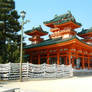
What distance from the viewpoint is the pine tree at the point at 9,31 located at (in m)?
15.9

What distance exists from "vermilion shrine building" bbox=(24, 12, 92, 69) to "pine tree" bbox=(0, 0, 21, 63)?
5.11 meters

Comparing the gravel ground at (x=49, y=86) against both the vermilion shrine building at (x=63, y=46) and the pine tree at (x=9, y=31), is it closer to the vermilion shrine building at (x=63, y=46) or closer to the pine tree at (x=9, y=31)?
the pine tree at (x=9, y=31)

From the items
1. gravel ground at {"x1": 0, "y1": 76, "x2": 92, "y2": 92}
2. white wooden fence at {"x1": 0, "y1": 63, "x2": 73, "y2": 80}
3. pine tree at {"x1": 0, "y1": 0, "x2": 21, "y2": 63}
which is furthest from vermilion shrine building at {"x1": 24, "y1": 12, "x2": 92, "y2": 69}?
gravel ground at {"x1": 0, "y1": 76, "x2": 92, "y2": 92}

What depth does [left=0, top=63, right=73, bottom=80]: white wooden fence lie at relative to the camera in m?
13.7

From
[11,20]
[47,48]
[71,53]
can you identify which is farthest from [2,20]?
[71,53]

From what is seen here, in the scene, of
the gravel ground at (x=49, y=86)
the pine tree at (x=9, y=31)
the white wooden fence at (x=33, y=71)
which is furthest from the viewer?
the pine tree at (x=9, y=31)

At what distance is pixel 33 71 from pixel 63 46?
6762mm

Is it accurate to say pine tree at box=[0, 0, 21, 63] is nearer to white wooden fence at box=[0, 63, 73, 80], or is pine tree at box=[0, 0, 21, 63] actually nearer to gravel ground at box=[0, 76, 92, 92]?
white wooden fence at box=[0, 63, 73, 80]

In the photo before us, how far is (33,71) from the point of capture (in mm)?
15125

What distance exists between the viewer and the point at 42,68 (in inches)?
632

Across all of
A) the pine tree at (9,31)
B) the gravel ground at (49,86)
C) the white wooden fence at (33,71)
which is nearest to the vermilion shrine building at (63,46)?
the white wooden fence at (33,71)

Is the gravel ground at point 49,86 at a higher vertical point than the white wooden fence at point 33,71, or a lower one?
lower

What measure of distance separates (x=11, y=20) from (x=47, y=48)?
6984 mm

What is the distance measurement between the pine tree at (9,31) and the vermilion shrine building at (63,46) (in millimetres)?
5109
